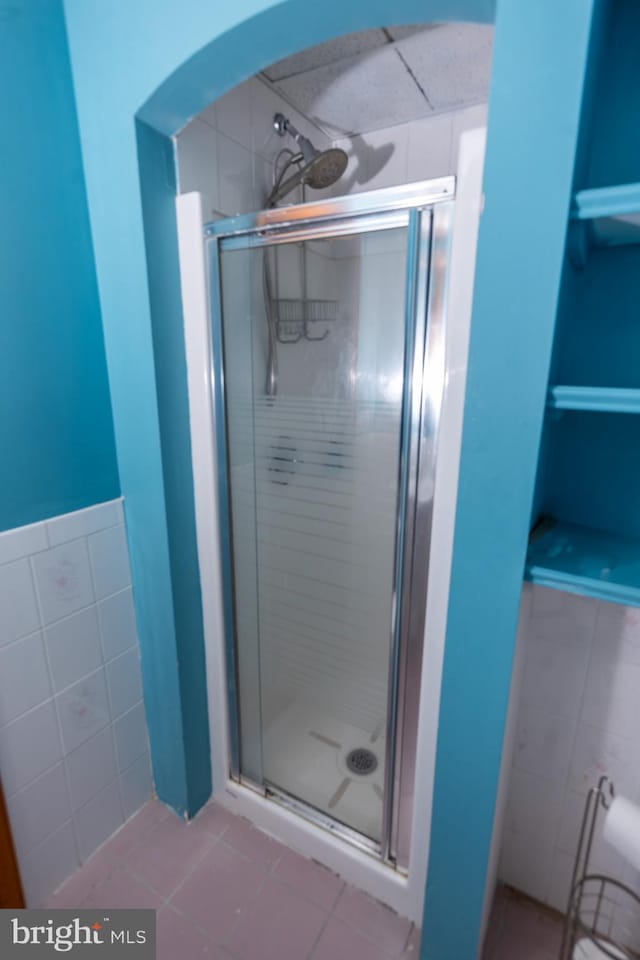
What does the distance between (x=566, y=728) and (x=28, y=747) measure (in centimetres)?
133

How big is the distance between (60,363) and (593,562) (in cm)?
122

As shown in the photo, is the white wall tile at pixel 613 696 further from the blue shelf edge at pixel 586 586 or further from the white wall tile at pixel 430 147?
the white wall tile at pixel 430 147

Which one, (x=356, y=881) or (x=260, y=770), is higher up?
(x=260, y=770)

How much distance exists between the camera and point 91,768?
4.19 feet

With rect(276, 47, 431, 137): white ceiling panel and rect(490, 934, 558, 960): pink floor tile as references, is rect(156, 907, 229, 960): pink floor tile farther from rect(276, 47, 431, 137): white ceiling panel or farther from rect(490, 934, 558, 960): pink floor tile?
rect(276, 47, 431, 137): white ceiling panel

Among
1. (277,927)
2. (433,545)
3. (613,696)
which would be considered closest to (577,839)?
(613,696)

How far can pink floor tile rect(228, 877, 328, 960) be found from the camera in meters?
1.11

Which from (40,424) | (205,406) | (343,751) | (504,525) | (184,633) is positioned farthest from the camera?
(343,751)

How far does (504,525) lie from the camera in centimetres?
75

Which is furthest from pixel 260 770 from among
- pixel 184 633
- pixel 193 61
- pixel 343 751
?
pixel 193 61

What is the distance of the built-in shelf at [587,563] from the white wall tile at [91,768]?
1270mm

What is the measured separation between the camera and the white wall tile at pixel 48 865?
1.14m

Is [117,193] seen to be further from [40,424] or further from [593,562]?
[593,562]
